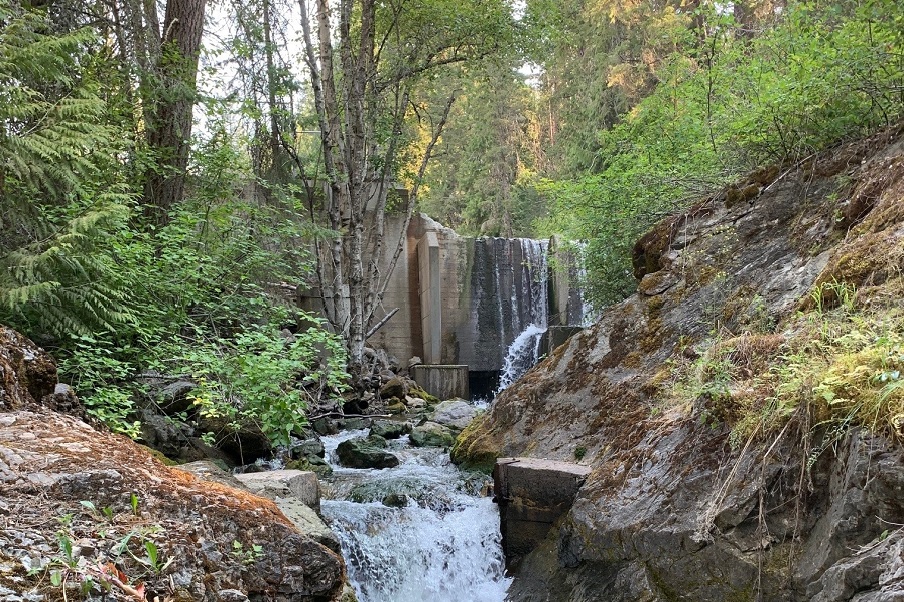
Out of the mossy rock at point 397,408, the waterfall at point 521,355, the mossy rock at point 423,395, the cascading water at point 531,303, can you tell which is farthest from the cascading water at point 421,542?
the cascading water at point 531,303

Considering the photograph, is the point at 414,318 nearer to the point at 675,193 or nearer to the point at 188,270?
the point at 675,193

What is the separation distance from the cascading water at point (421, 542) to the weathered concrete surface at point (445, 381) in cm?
781

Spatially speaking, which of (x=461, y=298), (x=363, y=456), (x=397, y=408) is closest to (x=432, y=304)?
(x=461, y=298)

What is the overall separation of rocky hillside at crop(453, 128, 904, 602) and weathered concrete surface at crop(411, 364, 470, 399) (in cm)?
759

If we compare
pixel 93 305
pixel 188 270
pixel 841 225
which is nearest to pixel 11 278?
pixel 93 305

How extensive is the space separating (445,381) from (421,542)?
28.7 ft

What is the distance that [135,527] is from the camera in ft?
7.06

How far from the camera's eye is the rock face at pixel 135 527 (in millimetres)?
1921

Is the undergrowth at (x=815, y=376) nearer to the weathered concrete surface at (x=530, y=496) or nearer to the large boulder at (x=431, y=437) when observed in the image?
the weathered concrete surface at (x=530, y=496)

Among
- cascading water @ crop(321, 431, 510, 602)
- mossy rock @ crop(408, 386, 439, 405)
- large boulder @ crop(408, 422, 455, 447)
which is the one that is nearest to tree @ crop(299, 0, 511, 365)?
mossy rock @ crop(408, 386, 439, 405)

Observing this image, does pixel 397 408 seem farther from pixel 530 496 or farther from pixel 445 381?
pixel 530 496

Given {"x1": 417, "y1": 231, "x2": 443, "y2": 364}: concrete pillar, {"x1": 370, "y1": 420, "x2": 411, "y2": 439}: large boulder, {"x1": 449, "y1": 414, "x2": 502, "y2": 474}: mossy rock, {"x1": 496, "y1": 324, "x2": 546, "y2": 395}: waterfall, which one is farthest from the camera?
{"x1": 417, "y1": 231, "x2": 443, "y2": 364}: concrete pillar

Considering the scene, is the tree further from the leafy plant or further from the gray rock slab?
the leafy plant

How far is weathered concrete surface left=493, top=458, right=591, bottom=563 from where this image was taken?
4.21m
